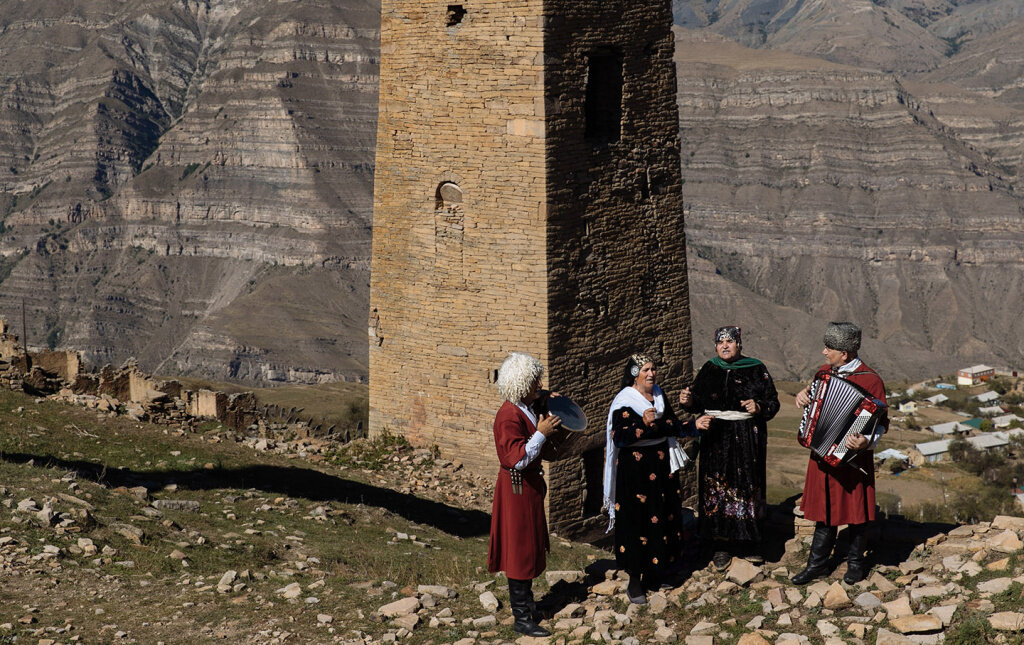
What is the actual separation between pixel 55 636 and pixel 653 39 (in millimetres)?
9416

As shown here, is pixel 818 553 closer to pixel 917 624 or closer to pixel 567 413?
pixel 917 624

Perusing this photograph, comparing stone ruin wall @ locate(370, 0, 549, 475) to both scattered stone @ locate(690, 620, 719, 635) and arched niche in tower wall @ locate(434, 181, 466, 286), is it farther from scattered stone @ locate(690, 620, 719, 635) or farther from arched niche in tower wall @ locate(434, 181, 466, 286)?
scattered stone @ locate(690, 620, 719, 635)

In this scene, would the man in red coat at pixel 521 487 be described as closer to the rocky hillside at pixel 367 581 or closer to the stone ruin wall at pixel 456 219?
the rocky hillside at pixel 367 581

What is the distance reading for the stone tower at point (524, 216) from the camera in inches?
511

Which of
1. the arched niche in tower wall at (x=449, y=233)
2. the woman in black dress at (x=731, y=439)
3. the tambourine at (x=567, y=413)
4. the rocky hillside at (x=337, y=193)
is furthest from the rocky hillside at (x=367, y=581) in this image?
the rocky hillside at (x=337, y=193)

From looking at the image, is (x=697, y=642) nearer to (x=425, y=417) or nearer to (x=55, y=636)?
(x=55, y=636)

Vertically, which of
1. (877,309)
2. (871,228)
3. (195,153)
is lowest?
(877,309)

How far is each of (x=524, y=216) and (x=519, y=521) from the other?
18.0ft

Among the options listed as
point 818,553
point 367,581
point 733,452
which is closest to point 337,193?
point 367,581

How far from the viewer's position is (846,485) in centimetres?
855

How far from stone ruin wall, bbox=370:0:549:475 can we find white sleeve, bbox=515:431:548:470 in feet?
16.6

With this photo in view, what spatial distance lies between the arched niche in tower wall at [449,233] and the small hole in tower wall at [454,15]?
175 cm

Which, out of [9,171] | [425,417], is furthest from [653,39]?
[9,171]

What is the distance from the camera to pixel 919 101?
188m
